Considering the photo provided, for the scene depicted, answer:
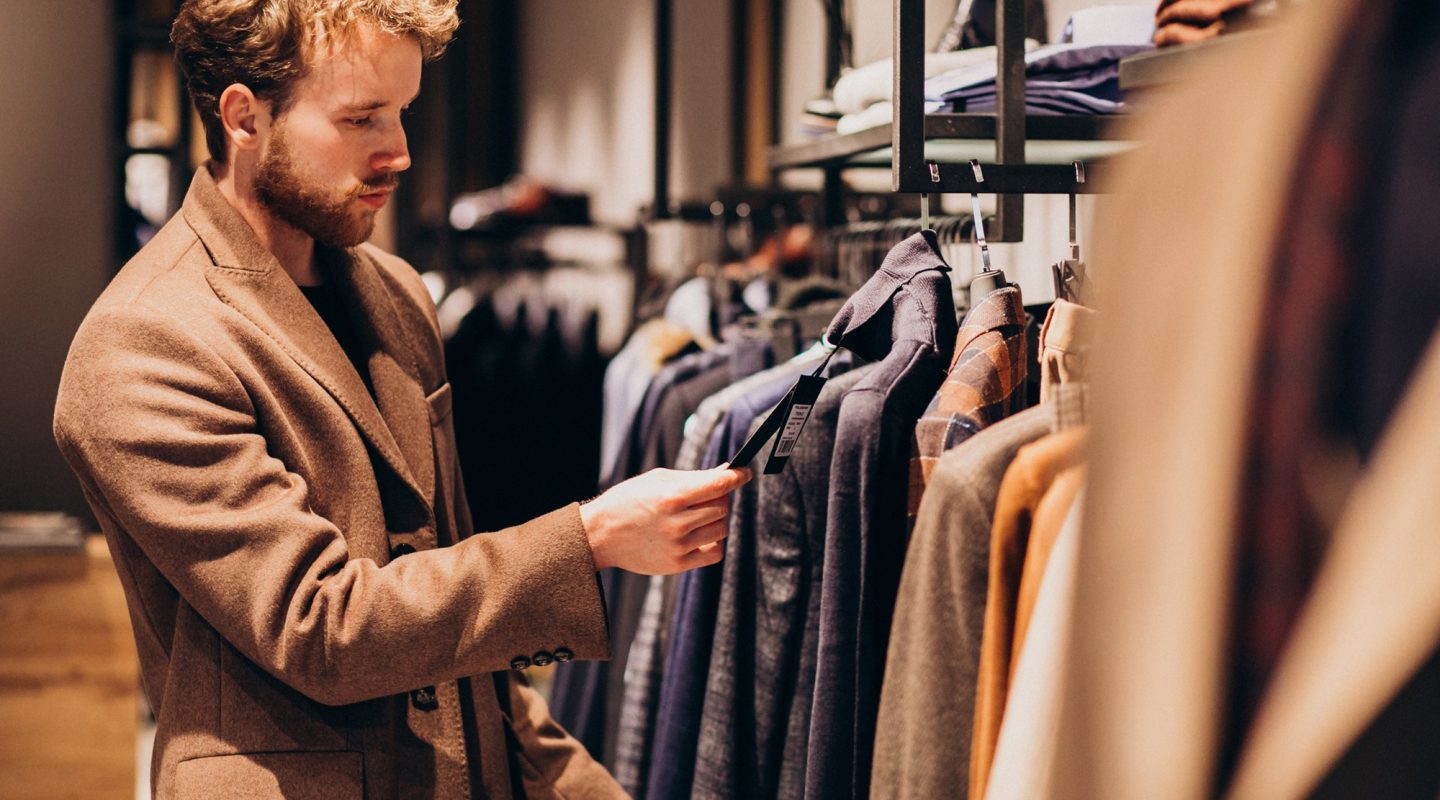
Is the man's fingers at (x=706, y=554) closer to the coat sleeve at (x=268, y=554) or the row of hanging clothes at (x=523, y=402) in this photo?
the coat sleeve at (x=268, y=554)

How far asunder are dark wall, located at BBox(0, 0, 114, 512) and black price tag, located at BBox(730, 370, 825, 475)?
12.8ft

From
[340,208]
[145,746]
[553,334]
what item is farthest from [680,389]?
[145,746]

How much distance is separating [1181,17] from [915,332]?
40 centimetres

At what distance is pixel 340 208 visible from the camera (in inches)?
58.0

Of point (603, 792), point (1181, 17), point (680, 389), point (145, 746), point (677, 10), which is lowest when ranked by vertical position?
point (145, 746)

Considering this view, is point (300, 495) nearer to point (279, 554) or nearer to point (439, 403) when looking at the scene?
point (279, 554)

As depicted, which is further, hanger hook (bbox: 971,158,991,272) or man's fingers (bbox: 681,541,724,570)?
hanger hook (bbox: 971,158,991,272)

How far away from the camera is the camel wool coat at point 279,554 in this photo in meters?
1.24

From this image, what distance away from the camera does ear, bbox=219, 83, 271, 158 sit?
1444 mm

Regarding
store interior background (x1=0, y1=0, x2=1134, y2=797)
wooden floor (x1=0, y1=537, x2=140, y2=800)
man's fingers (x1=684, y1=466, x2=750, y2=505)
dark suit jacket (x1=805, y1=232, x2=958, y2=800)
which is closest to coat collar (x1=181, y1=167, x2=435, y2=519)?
man's fingers (x1=684, y1=466, x2=750, y2=505)

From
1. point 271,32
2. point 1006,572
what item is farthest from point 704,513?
point 271,32

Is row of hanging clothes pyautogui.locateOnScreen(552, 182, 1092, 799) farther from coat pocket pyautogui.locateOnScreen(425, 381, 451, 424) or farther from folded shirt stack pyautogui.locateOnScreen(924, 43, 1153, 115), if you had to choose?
coat pocket pyautogui.locateOnScreen(425, 381, 451, 424)

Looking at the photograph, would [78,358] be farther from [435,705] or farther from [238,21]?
[435,705]

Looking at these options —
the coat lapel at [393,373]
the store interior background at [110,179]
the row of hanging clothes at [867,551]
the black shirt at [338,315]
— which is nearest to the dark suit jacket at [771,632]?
the row of hanging clothes at [867,551]
